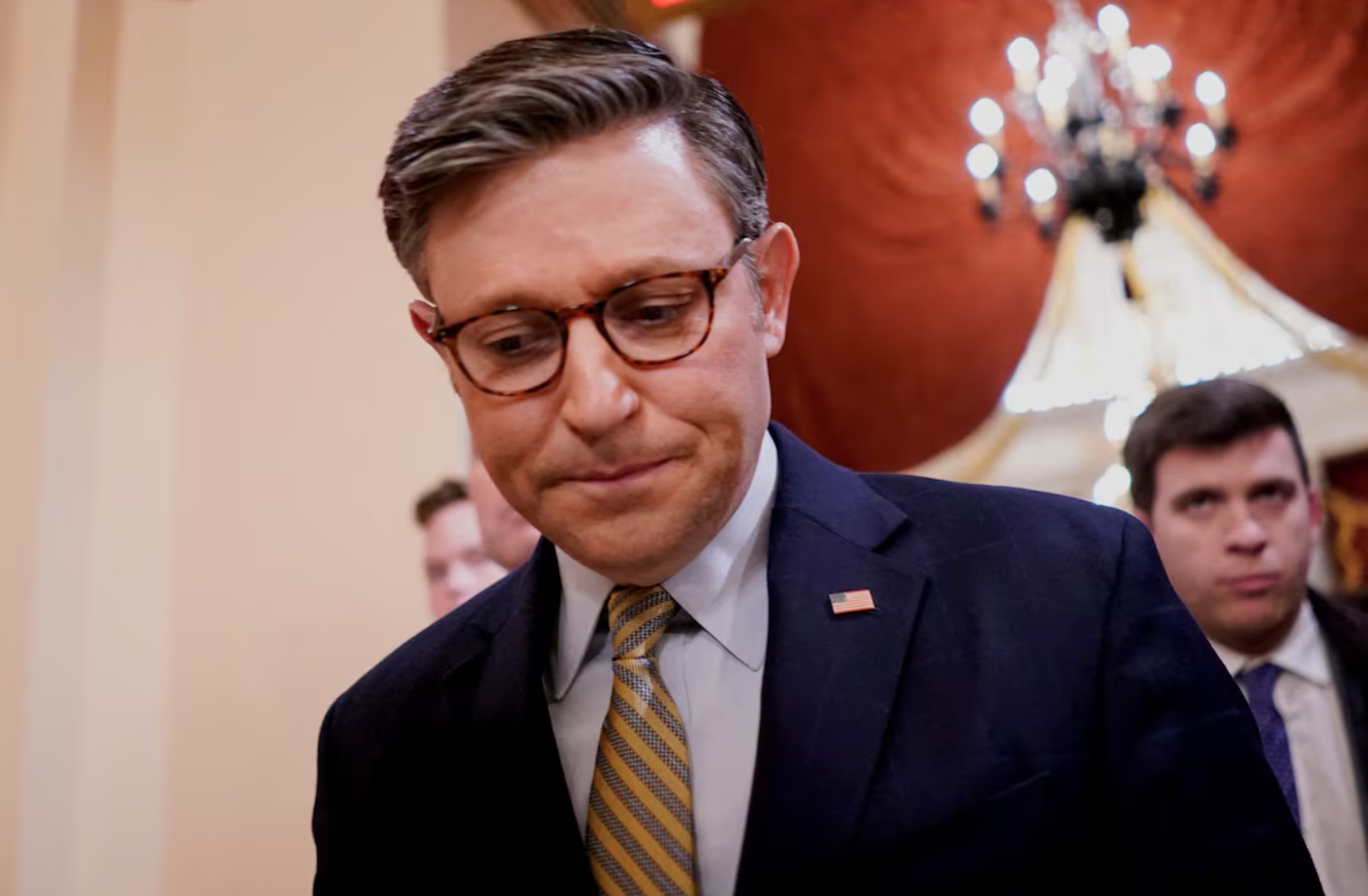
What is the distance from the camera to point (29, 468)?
2545 millimetres

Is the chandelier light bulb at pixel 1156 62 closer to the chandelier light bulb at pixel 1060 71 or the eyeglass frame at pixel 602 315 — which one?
the chandelier light bulb at pixel 1060 71

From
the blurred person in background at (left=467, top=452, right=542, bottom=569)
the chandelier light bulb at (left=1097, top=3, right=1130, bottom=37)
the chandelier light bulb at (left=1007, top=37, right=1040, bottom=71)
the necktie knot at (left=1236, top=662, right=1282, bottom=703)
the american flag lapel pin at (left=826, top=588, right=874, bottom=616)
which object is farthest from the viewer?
the chandelier light bulb at (left=1007, top=37, right=1040, bottom=71)

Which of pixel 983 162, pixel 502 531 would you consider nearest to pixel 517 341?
pixel 502 531

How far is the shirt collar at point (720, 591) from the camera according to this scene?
1.02 m

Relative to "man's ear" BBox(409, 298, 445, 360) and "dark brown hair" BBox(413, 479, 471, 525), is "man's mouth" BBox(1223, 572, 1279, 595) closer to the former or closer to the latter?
"man's ear" BBox(409, 298, 445, 360)

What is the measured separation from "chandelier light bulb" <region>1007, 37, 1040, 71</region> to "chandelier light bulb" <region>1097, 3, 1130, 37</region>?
0.19 metres

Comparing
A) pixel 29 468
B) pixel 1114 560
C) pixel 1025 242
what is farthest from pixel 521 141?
pixel 1025 242

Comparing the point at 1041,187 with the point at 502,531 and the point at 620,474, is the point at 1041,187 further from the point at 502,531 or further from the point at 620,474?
the point at 620,474

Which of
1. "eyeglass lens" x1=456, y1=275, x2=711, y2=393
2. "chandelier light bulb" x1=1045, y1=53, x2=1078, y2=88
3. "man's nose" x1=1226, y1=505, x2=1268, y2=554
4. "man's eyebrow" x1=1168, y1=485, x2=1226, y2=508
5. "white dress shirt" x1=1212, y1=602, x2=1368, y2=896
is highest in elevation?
"chandelier light bulb" x1=1045, y1=53, x2=1078, y2=88

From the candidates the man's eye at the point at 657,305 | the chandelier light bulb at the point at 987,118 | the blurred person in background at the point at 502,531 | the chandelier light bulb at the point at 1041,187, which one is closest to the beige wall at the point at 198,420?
the blurred person in background at the point at 502,531

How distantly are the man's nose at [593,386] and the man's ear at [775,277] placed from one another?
186 millimetres

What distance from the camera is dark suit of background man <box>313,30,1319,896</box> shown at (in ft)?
2.87

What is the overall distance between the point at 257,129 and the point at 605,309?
248cm

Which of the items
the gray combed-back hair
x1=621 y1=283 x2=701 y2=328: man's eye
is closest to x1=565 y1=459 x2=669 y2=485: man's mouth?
x1=621 y1=283 x2=701 y2=328: man's eye
